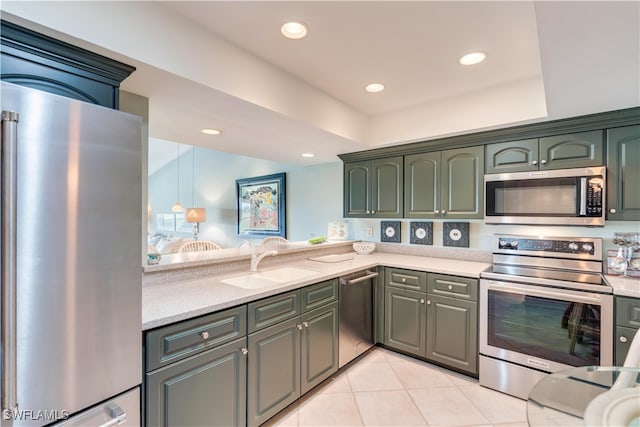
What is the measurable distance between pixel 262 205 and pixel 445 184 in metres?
3.28

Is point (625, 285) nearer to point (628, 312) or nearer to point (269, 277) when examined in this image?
point (628, 312)

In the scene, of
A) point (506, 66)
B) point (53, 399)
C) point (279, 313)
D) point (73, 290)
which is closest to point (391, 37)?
point (506, 66)

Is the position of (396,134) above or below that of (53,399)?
above

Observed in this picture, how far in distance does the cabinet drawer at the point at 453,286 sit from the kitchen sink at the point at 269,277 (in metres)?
1.03

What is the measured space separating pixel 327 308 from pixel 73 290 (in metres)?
1.62

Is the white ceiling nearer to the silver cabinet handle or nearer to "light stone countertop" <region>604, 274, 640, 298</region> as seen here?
"light stone countertop" <region>604, 274, 640, 298</region>

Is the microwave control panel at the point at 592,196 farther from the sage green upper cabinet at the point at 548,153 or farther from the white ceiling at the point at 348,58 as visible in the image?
the white ceiling at the point at 348,58

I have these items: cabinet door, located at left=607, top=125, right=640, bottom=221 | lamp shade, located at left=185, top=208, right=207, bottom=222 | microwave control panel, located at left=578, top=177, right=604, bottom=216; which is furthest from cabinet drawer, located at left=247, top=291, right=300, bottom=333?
lamp shade, located at left=185, top=208, right=207, bottom=222

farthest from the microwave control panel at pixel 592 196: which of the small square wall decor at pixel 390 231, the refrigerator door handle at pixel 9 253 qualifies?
the refrigerator door handle at pixel 9 253

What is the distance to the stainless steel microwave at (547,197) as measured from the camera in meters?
2.08

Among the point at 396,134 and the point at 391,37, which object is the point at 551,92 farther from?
the point at 396,134

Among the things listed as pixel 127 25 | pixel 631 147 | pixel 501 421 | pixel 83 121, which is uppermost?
pixel 127 25

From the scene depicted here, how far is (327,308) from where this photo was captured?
2244mm

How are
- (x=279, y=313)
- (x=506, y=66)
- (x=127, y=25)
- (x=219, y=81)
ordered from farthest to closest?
(x=506, y=66) → (x=279, y=313) → (x=219, y=81) → (x=127, y=25)
